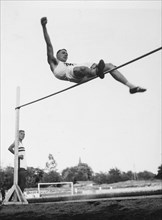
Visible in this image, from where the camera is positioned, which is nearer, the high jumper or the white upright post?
the high jumper

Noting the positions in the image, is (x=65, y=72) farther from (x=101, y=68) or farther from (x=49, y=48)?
(x=101, y=68)

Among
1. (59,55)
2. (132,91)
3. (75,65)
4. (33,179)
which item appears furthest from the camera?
(33,179)

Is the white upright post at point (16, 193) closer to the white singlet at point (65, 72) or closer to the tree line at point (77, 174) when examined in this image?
the white singlet at point (65, 72)

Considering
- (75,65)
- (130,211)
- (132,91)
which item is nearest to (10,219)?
(130,211)

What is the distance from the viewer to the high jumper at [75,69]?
Result: 4773 millimetres

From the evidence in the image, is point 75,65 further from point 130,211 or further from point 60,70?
point 130,211

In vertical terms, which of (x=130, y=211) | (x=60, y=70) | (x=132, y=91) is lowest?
(x=130, y=211)

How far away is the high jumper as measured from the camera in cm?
477

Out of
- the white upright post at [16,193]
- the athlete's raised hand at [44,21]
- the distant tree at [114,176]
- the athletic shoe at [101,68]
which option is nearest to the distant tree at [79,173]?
the distant tree at [114,176]

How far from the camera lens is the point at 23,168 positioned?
641cm

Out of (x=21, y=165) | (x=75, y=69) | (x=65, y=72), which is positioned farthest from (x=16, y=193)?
(x=75, y=69)

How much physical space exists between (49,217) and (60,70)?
111 inches

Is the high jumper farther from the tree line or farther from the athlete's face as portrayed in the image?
the tree line

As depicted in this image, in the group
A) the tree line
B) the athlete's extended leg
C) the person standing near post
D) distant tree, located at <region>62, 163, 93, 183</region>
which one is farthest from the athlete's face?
distant tree, located at <region>62, 163, 93, 183</region>
